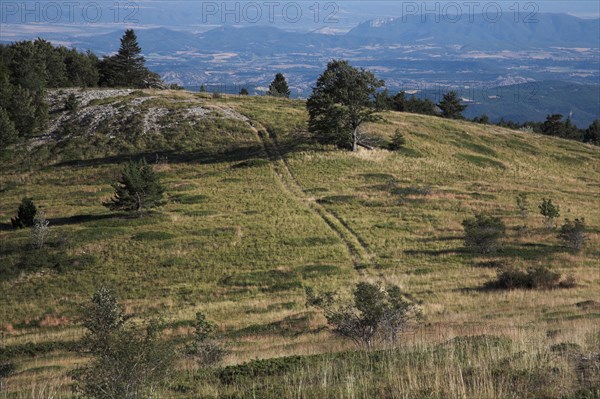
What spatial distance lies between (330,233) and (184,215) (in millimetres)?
12679

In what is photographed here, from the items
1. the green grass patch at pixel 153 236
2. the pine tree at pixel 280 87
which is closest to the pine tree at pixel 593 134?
the pine tree at pixel 280 87

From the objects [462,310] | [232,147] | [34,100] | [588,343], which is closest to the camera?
[588,343]

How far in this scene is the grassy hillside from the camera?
875 cm

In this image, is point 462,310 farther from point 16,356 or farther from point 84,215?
point 84,215

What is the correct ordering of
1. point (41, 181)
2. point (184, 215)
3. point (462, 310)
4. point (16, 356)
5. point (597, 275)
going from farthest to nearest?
1. point (41, 181)
2. point (184, 215)
3. point (597, 275)
4. point (462, 310)
5. point (16, 356)

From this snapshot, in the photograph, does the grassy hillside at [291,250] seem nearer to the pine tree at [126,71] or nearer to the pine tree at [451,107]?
the pine tree at [126,71]

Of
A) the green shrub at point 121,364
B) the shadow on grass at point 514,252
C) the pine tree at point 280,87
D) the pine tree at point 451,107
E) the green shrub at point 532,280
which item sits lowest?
the shadow on grass at point 514,252

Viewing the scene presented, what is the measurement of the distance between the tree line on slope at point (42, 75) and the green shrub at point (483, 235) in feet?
183

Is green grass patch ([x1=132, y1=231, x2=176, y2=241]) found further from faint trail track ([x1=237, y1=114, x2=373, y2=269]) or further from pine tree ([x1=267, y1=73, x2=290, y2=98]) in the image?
pine tree ([x1=267, y1=73, x2=290, y2=98])

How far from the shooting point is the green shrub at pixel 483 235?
34094 mm

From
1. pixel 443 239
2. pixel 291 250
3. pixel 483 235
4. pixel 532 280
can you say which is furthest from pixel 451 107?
pixel 532 280

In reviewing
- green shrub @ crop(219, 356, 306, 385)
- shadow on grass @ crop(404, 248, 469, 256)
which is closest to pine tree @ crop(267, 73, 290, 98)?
shadow on grass @ crop(404, 248, 469, 256)

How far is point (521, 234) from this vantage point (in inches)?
1537

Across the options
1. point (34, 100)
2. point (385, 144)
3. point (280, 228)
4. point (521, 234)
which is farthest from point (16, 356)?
point (34, 100)
